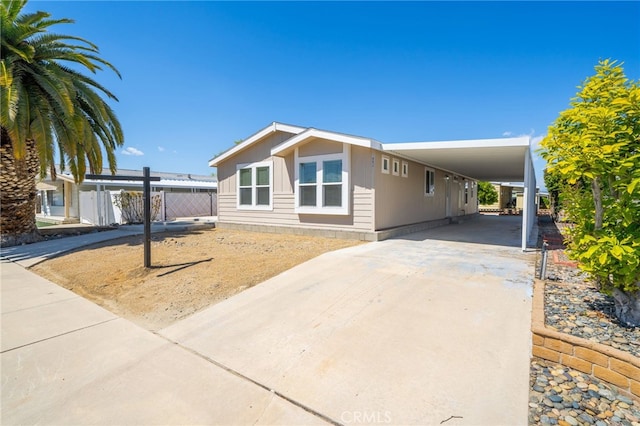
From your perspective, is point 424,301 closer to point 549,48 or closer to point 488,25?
point 488,25

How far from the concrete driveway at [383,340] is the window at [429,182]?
6.75 meters

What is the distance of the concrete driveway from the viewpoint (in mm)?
2193

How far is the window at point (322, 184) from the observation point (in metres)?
8.76

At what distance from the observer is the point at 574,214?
134 inches

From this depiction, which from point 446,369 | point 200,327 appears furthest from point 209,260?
point 446,369

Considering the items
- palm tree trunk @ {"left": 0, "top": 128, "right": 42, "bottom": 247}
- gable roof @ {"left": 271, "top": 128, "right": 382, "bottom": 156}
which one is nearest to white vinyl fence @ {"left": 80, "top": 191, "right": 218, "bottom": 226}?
palm tree trunk @ {"left": 0, "top": 128, "right": 42, "bottom": 247}

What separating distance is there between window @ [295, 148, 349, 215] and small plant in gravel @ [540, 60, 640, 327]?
5.75m

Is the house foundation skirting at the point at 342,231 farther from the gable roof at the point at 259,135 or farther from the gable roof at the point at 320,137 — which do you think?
the gable roof at the point at 259,135

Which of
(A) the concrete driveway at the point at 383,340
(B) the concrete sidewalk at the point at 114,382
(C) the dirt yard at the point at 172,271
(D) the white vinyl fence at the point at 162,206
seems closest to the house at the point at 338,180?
(C) the dirt yard at the point at 172,271

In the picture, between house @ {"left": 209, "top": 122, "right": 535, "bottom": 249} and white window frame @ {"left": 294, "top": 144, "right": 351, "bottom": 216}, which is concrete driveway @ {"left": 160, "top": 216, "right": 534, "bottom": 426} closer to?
house @ {"left": 209, "top": 122, "right": 535, "bottom": 249}

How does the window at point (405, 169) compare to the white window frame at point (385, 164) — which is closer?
the white window frame at point (385, 164)

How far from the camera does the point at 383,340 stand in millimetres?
3018

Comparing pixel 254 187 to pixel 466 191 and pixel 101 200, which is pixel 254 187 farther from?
pixel 466 191

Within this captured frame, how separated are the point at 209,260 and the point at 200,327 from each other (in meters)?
2.99
